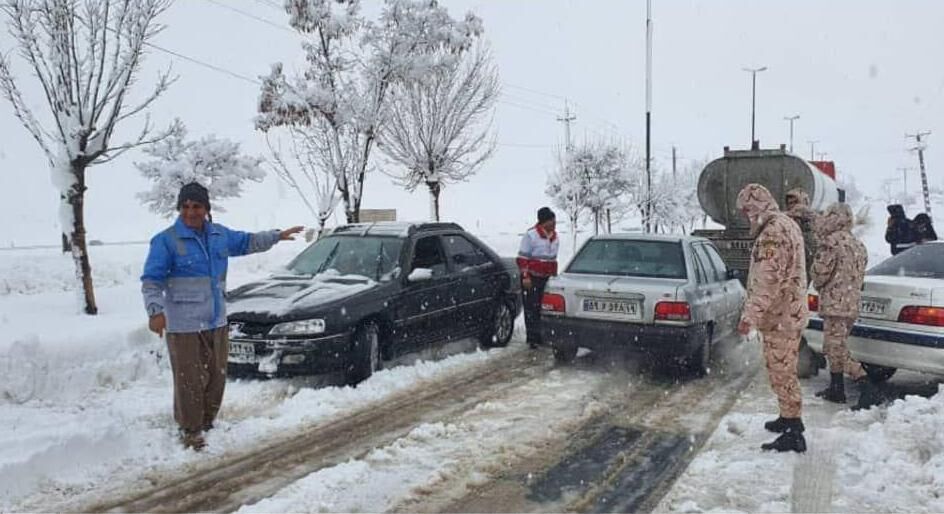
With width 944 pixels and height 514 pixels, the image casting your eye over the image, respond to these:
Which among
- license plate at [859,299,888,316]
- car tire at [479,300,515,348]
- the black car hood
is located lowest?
car tire at [479,300,515,348]

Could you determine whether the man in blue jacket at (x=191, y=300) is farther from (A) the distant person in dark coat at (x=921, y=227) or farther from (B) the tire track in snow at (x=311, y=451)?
(A) the distant person in dark coat at (x=921, y=227)

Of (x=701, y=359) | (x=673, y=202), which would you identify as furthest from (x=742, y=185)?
(x=673, y=202)

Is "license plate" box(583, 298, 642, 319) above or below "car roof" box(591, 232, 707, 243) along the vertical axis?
below

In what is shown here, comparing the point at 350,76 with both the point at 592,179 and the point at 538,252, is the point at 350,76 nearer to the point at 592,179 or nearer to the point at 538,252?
the point at 538,252

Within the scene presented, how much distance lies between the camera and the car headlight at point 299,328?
6.19 meters

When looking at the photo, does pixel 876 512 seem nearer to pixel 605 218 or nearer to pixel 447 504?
pixel 447 504

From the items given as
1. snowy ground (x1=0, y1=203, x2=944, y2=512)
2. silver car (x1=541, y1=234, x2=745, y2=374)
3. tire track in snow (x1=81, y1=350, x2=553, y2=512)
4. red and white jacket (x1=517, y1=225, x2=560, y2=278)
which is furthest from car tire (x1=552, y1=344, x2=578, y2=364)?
red and white jacket (x1=517, y1=225, x2=560, y2=278)

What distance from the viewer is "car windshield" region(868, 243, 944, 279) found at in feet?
21.1

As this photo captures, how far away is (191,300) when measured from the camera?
198 inches

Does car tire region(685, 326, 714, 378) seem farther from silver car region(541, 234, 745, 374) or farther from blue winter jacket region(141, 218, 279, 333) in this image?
blue winter jacket region(141, 218, 279, 333)

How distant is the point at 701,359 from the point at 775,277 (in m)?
2.52

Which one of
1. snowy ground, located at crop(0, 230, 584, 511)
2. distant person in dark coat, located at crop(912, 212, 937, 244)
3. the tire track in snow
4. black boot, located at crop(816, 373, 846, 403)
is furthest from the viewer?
distant person in dark coat, located at crop(912, 212, 937, 244)

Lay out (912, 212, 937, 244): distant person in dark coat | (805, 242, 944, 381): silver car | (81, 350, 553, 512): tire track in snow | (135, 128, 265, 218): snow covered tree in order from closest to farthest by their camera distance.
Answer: (81, 350, 553, 512): tire track in snow
(805, 242, 944, 381): silver car
(912, 212, 937, 244): distant person in dark coat
(135, 128, 265, 218): snow covered tree

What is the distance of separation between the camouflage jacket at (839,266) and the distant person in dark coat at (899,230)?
5705mm
